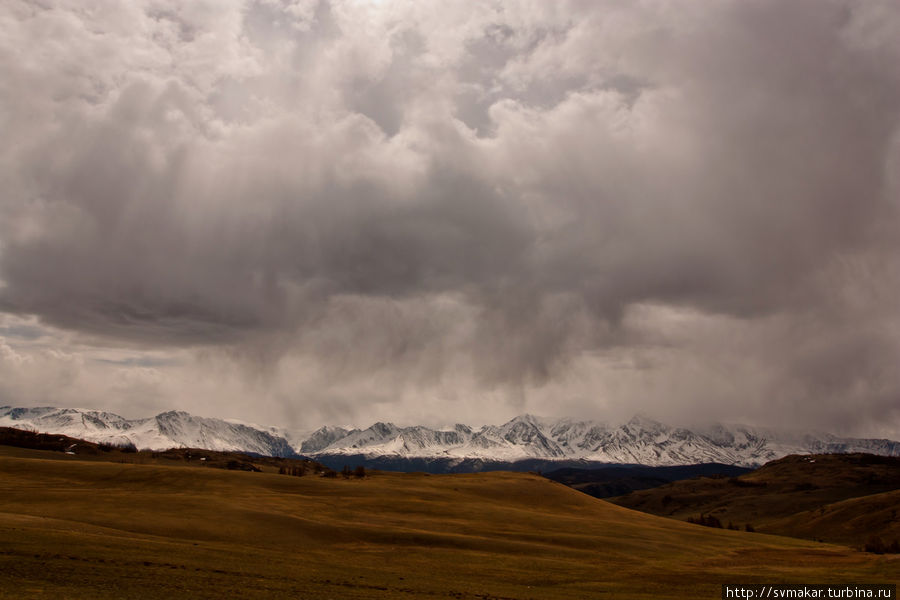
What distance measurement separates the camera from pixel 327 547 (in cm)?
8106

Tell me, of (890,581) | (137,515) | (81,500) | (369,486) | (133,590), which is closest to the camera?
(133,590)

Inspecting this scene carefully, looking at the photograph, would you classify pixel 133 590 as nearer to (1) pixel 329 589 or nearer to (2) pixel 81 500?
(1) pixel 329 589

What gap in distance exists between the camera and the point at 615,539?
10794 centimetres

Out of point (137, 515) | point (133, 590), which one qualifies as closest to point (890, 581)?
point (133, 590)

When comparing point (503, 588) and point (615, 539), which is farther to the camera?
point (615, 539)

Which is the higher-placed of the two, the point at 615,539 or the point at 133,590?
the point at 133,590

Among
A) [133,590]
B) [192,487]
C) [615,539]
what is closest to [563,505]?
[615,539]

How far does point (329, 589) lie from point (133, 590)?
46.3 ft

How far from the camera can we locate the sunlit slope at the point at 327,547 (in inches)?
1902

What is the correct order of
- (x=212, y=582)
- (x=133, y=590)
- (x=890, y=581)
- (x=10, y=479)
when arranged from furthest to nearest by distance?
1. (x=10, y=479)
2. (x=890, y=581)
3. (x=212, y=582)
4. (x=133, y=590)

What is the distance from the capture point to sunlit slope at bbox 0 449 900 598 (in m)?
48.3

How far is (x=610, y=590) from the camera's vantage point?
6078 centimetres

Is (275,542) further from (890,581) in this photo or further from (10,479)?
(10,479)

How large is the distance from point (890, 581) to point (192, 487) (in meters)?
126
